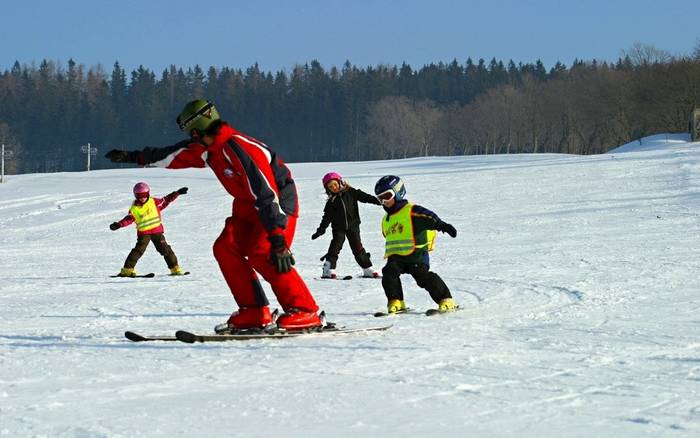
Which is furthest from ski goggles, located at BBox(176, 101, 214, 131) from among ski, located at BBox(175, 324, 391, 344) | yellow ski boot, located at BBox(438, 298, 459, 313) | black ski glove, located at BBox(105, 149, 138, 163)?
yellow ski boot, located at BBox(438, 298, 459, 313)

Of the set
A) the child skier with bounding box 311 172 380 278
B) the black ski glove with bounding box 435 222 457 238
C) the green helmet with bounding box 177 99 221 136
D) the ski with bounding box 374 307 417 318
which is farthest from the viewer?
the child skier with bounding box 311 172 380 278

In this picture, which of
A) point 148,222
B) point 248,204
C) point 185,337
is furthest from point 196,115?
point 148,222

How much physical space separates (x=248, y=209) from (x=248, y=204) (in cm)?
4

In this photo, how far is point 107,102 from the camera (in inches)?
6019

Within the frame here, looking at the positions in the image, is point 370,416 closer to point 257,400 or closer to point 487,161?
point 257,400

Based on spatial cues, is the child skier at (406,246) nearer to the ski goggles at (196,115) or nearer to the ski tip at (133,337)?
the ski goggles at (196,115)

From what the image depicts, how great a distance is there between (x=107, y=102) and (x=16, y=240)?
136m

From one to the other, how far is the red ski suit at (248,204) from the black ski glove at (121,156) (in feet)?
0.18

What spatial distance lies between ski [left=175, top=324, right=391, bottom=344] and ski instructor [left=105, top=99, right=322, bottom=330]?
0.06 metres

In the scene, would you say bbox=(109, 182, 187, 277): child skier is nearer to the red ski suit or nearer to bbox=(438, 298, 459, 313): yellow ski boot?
bbox=(438, 298, 459, 313): yellow ski boot

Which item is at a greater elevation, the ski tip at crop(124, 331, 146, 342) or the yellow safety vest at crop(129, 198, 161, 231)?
the yellow safety vest at crop(129, 198, 161, 231)

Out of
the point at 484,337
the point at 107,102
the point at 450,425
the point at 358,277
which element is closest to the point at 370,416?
the point at 450,425

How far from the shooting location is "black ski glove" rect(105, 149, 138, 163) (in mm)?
6650

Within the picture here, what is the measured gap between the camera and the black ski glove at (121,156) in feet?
21.8
